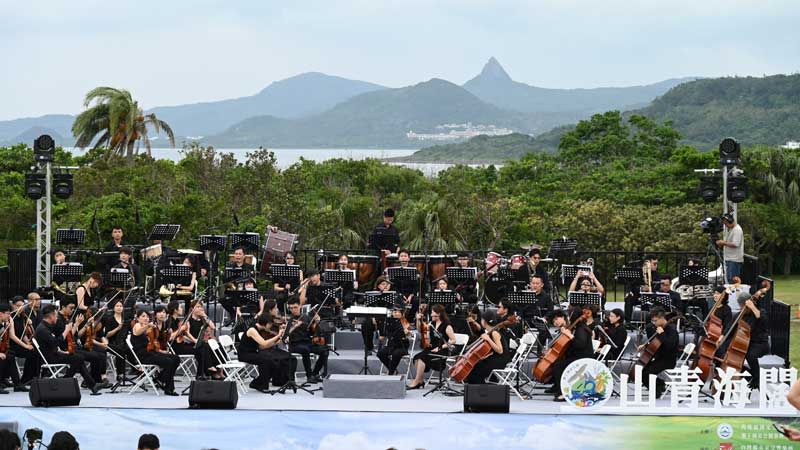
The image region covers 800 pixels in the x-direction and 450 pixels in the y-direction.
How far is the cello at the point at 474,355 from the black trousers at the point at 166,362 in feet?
14.3

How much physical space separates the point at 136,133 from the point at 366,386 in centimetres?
2816

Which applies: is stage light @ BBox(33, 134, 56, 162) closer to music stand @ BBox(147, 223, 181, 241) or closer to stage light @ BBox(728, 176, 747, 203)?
music stand @ BBox(147, 223, 181, 241)

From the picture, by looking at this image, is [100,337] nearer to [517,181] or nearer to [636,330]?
[636,330]

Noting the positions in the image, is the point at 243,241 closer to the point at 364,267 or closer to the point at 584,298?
the point at 364,267

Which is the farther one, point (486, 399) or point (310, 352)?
point (310, 352)

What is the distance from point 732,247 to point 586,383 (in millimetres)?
5797

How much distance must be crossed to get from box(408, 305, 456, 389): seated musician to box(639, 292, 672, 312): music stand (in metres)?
3.61

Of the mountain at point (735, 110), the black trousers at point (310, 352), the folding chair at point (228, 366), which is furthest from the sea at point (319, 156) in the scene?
the folding chair at point (228, 366)

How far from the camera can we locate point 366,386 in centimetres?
1684

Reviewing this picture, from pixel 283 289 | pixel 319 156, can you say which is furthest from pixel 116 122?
pixel 319 156

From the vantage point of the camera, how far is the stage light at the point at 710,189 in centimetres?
2103

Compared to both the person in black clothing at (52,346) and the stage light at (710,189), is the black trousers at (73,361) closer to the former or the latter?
the person in black clothing at (52,346)

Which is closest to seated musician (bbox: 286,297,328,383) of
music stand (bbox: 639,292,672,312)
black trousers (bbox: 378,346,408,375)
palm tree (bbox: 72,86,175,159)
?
black trousers (bbox: 378,346,408,375)

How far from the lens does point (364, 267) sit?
838 inches
